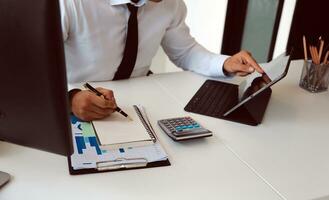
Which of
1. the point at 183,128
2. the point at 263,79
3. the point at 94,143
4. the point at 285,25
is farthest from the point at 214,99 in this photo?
the point at 285,25

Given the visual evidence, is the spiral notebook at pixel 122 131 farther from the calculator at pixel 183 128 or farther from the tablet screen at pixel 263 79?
the tablet screen at pixel 263 79

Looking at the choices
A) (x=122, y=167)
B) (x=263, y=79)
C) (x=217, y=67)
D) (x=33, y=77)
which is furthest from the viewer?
(x=217, y=67)

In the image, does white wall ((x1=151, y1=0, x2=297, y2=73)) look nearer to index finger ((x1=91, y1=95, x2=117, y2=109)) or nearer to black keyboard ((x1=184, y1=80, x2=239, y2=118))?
black keyboard ((x1=184, y1=80, x2=239, y2=118))

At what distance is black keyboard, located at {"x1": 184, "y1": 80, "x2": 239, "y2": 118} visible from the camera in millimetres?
1261

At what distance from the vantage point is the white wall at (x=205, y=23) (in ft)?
9.82

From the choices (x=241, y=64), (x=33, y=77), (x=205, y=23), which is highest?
(x=33, y=77)

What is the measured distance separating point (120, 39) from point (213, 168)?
2.40ft

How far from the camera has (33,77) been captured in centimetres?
68

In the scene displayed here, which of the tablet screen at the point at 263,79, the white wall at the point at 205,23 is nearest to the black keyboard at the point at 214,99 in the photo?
the tablet screen at the point at 263,79

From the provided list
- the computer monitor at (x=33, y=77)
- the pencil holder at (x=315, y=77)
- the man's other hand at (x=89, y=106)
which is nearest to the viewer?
the computer monitor at (x=33, y=77)

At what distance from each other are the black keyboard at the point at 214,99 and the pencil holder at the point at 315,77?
0.28 m

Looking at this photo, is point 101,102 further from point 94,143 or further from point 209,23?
point 209,23

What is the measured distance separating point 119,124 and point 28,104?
1.30 feet

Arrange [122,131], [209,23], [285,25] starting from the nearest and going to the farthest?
1. [122,131]
2. [209,23]
3. [285,25]
